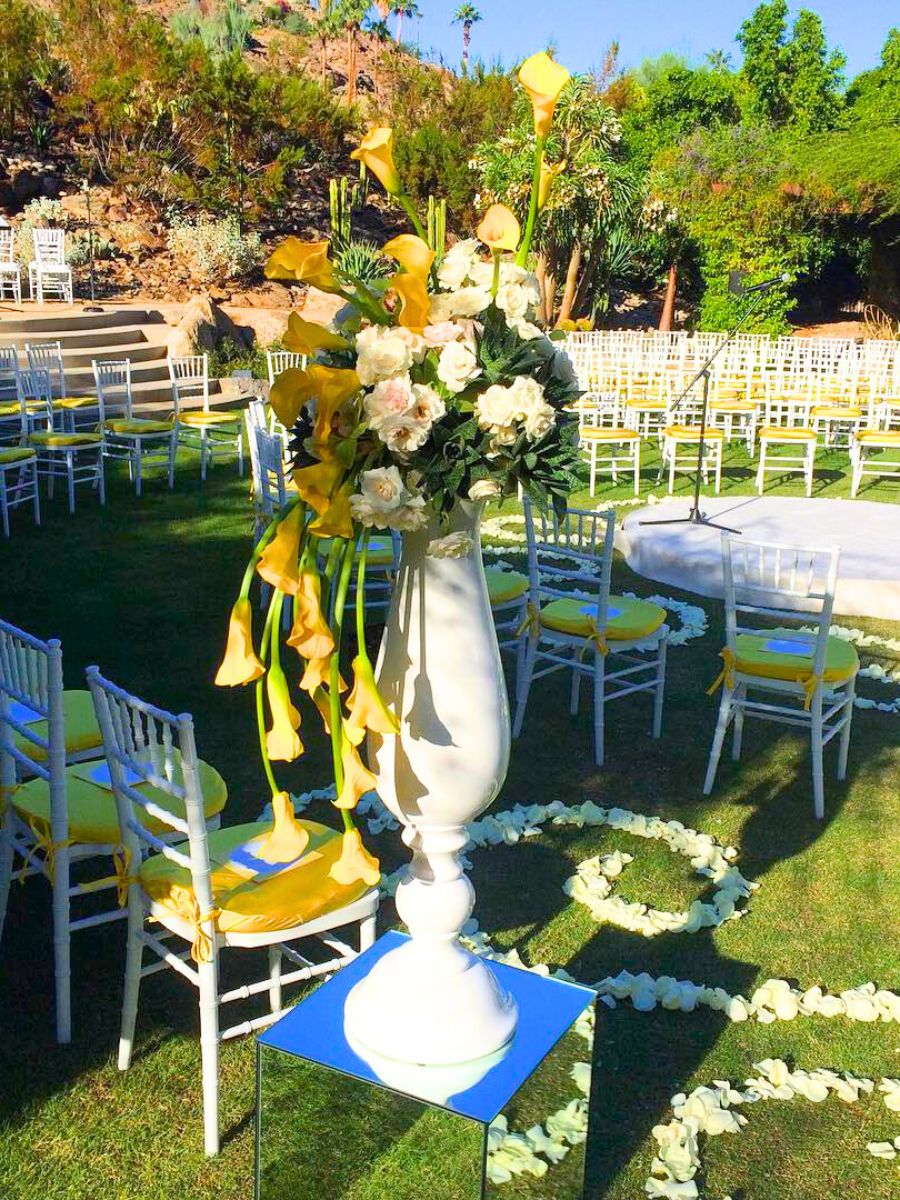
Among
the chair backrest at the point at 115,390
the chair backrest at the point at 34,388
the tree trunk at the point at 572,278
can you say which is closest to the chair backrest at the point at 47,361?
the chair backrest at the point at 34,388

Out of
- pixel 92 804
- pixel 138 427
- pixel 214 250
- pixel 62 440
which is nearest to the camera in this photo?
pixel 92 804

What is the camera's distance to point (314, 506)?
188cm

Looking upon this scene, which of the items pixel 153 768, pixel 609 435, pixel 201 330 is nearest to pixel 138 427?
pixel 609 435

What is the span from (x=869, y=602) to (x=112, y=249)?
806 inches

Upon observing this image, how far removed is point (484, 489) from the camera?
193 centimetres

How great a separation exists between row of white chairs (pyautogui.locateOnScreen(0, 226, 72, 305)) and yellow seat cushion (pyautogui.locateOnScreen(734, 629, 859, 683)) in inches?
601

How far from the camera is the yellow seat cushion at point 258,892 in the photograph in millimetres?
2826

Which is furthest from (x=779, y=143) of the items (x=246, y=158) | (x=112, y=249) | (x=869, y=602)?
(x=869, y=602)

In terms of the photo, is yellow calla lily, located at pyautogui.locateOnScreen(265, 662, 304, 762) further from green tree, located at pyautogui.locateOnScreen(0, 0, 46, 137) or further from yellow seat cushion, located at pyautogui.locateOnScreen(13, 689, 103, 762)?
green tree, located at pyautogui.locateOnScreen(0, 0, 46, 137)

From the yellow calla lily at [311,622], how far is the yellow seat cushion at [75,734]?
2.08m

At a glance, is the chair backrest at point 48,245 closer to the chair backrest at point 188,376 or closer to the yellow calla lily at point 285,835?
the chair backrest at point 188,376

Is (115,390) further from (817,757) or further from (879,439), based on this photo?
(817,757)

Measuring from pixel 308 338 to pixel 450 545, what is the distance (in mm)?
403

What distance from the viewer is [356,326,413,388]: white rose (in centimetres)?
182
